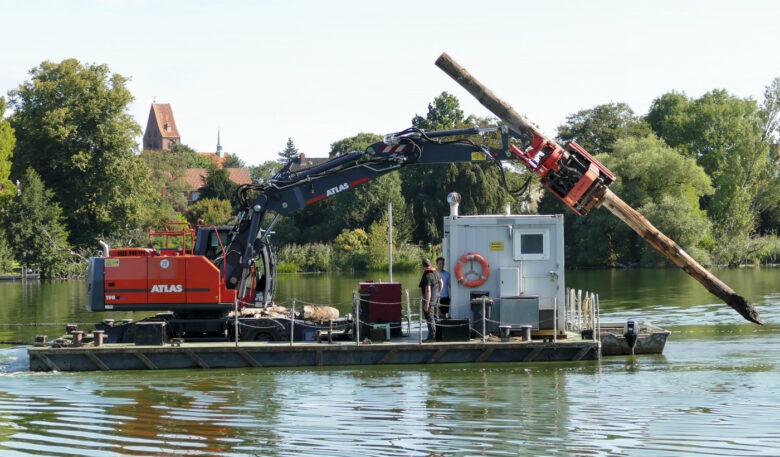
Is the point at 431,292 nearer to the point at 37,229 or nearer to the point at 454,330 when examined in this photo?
the point at 454,330

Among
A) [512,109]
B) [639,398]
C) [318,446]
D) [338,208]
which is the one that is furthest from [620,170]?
[318,446]

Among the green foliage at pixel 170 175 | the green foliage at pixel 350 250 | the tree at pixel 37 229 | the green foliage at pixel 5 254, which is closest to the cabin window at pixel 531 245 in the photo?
the tree at pixel 37 229

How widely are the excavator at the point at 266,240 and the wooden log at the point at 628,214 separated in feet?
0.07

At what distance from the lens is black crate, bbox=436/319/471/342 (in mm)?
Result: 22156

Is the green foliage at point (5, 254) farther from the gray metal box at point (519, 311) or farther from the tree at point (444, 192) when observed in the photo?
the gray metal box at point (519, 311)

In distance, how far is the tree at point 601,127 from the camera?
8819cm

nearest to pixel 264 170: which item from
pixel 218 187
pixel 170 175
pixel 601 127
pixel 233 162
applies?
pixel 233 162

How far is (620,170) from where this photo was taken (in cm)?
7356

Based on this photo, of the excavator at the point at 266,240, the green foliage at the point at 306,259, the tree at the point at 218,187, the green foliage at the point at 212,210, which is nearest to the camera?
the excavator at the point at 266,240

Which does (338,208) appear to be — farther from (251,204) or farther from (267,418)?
(267,418)

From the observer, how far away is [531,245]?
22500 millimetres

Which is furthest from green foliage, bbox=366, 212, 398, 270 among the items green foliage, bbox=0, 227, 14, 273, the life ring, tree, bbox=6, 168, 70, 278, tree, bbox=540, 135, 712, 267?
the life ring

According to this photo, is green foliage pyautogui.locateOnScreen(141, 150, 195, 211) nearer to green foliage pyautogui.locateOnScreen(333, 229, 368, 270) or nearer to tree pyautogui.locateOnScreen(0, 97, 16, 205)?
green foliage pyautogui.locateOnScreen(333, 229, 368, 270)

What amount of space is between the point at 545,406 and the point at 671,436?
2991 mm
